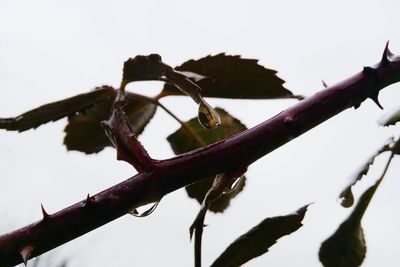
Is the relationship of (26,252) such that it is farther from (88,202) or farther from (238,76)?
(238,76)

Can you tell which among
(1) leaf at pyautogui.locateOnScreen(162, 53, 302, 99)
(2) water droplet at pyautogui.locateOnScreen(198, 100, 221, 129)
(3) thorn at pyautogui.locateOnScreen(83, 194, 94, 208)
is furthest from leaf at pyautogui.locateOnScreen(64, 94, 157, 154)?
(3) thorn at pyautogui.locateOnScreen(83, 194, 94, 208)

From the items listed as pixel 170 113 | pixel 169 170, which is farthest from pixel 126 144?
pixel 170 113

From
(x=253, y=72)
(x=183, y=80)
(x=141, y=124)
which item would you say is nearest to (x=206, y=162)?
(x=183, y=80)

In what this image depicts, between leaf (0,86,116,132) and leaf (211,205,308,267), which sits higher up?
leaf (0,86,116,132)

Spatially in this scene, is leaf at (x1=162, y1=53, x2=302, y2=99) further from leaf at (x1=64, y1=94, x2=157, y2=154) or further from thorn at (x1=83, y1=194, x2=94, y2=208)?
thorn at (x1=83, y1=194, x2=94, y2=208)

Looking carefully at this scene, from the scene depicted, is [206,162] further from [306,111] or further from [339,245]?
[339,245]

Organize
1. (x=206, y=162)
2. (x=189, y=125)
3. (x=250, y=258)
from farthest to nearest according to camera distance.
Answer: (x=189, y=125) → (x=250, y=258) → (x=206, y=162)

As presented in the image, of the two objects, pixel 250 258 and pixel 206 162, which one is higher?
pixel 206 162
